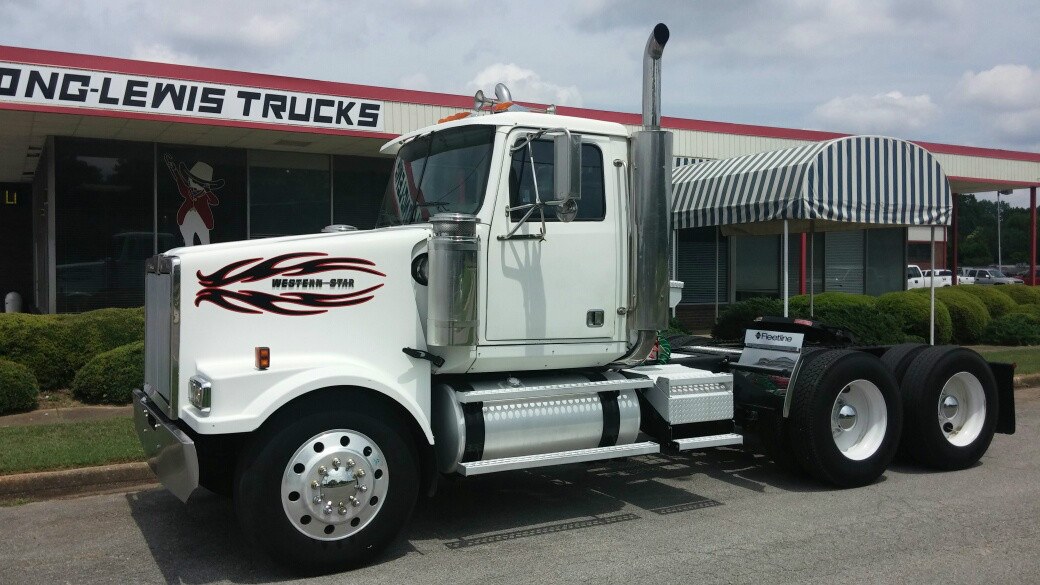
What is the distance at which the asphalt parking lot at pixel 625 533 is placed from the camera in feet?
17.2

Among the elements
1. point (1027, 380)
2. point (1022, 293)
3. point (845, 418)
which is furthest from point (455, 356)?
point (1022, 293)

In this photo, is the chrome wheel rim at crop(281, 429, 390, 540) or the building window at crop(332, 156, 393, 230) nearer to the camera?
the chrome wheel rim at crop(281, 429, 390, 540)

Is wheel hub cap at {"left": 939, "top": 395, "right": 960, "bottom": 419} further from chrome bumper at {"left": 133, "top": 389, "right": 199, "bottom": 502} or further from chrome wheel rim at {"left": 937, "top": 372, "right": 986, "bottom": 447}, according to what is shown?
chrome bumper at {"left": 133, "top": 389, "right": 199, "bottom": 502}

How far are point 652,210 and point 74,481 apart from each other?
198 inches

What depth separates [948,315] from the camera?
18062mm

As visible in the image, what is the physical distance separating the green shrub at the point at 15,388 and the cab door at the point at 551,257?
6680 mm

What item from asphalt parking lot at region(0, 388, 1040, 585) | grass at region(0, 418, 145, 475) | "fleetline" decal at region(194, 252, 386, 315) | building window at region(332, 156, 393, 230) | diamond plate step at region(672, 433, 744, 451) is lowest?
asphalt parking lot at region(0, 388, 1040, 585)

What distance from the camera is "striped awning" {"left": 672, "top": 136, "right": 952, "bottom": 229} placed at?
9289mm

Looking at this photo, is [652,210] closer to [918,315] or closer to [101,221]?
[101,221]

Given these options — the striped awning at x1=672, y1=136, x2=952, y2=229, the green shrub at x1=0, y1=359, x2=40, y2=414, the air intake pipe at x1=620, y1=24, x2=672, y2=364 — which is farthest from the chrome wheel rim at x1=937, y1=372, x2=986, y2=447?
the green shrub at x1=0, y1=359, x2=40, y2=414

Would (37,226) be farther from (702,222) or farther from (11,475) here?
(702,222)

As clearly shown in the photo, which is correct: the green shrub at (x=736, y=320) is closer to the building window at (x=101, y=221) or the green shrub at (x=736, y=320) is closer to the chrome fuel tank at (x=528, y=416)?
the chrome fuel tank at (x=528, y=416)

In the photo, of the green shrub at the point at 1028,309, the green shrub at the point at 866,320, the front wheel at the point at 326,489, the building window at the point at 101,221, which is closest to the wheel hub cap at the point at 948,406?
the front wheel at the point at 326,489

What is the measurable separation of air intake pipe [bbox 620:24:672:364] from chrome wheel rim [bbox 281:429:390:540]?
2187 millimetres
